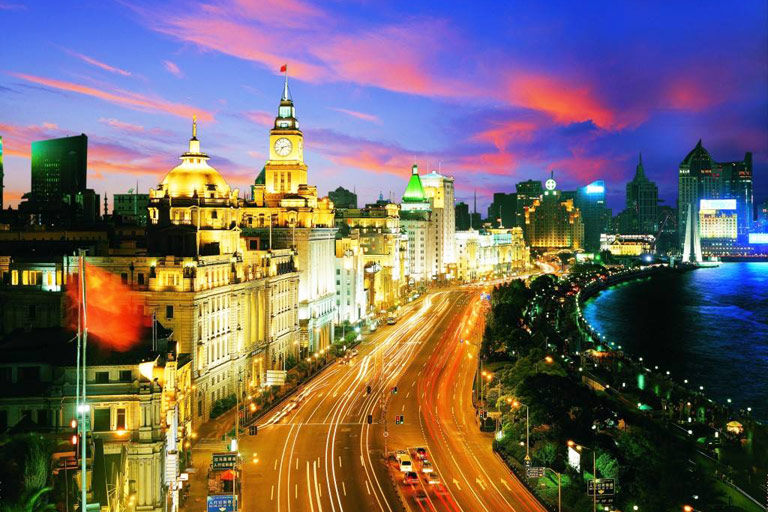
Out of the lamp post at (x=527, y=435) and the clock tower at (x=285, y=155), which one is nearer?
the lamp post at (x=527, y=435)

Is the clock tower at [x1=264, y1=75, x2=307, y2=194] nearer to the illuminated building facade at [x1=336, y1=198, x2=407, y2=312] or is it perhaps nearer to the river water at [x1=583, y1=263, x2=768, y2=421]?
the illuminated building facade at [x1=336, y1=198, x2=407, y2=312]

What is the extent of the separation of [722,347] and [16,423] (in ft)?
397

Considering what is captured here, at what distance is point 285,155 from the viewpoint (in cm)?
11925

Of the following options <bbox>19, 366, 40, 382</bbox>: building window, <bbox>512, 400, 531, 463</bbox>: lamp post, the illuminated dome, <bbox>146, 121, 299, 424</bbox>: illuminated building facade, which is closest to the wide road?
<bbox>512, 400, 531, 463</bbox>: lamp post

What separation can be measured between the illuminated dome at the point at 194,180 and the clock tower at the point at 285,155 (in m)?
27.3

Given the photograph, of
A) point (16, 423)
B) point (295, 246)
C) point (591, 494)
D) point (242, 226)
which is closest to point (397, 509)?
point (591, 494)

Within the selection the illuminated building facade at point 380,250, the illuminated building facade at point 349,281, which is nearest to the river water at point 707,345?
the illuminated building facade at point 380,250

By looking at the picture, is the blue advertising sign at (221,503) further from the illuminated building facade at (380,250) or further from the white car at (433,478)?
the illuminated building facade at (380,250)

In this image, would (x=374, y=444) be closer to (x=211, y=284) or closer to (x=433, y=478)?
(x=433, y=478)

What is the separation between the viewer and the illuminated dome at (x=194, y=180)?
288 ft

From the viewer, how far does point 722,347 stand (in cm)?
13938

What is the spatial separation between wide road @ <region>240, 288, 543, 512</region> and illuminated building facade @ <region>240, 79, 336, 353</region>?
1005cm

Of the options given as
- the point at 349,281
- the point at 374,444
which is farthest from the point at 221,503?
the point at 349,281

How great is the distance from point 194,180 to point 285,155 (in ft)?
106
